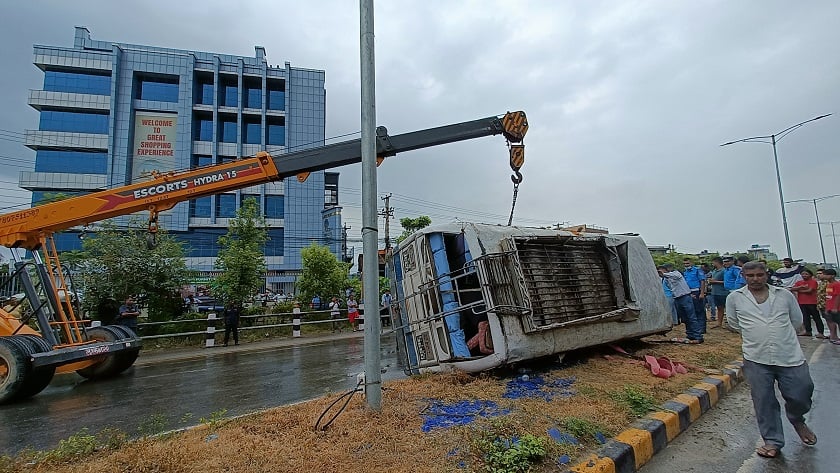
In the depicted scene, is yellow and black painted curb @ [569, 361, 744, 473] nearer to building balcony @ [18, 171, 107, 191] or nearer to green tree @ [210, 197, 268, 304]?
green tree @ [210, 197, 268, 304]

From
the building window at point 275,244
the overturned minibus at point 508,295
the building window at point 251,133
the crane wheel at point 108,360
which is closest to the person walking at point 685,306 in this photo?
the overturned minibus at point 508,295

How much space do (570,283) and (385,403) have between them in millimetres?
3278

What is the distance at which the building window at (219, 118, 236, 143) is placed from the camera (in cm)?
3947

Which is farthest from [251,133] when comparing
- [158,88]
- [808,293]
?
[808,293]

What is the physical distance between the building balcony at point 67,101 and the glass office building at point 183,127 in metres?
0.07

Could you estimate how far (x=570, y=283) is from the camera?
6109 millimetres

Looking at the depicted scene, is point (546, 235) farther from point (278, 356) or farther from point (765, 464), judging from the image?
point (278, 356)

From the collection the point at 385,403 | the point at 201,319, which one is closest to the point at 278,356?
the point at 201,319

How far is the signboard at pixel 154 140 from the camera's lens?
37.2m

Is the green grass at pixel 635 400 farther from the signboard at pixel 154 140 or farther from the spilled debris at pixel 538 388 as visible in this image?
the signboard at pixel 154 140

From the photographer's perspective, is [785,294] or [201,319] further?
[201,319]

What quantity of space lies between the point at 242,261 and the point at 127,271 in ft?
10.4

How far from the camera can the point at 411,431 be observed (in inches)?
132

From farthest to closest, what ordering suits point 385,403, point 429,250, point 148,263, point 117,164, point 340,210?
point 340,210 → point 117,164 → point 148,263 → point 429,250 → point 385,403
